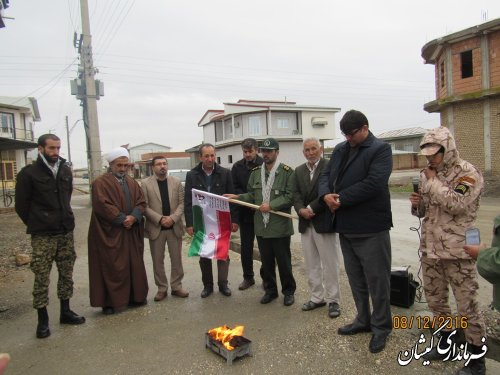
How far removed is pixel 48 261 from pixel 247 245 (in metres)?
2.44

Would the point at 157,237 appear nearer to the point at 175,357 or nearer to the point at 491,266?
the point at 175,357

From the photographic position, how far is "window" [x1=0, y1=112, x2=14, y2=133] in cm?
3859

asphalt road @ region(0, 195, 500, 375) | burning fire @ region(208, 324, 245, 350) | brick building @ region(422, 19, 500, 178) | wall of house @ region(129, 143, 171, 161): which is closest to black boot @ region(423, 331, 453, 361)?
asphalt road @ region(0, 195, 500, 375)

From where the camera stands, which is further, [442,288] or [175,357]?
[175,357]

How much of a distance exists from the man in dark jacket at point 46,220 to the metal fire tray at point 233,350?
180 centimetres

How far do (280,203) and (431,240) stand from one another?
1.75 m

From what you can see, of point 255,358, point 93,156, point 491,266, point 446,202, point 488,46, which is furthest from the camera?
point 488,46

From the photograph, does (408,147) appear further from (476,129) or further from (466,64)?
(476,129)

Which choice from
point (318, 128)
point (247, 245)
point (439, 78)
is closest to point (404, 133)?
→ point (318, 128)

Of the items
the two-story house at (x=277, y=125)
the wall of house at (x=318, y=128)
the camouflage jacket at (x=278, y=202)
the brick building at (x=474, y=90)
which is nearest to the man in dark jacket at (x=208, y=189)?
the camouflage jacket at (x=278, y=202)

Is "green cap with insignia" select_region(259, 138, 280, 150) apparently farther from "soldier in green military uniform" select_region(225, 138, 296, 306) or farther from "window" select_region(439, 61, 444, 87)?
"window" select_region(439, 61, 444, 87)

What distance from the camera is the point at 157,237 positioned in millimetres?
4891

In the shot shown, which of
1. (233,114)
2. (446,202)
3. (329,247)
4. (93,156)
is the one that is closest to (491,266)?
(446,202)

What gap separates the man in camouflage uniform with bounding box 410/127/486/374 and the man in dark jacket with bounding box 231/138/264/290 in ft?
8.01
